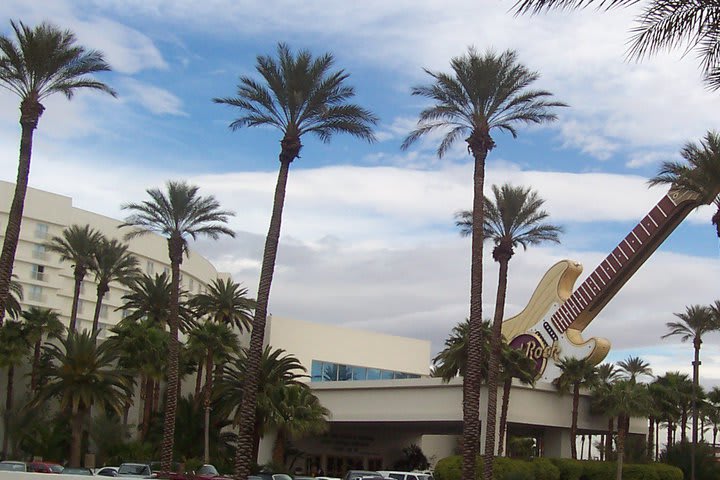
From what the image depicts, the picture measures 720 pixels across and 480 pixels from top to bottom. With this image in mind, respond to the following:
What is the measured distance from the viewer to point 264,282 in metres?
34.0

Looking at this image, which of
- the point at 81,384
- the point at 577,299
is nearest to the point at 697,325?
the point at 577,299

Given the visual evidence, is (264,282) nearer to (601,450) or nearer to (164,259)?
(601,450)

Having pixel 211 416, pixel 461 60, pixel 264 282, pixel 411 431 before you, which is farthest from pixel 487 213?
pixel 411 431

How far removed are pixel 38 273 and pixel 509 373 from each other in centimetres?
6077

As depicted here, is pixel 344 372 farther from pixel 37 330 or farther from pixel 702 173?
pixel 702 173

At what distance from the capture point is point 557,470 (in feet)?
172

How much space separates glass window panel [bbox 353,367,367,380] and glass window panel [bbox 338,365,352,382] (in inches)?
16.4

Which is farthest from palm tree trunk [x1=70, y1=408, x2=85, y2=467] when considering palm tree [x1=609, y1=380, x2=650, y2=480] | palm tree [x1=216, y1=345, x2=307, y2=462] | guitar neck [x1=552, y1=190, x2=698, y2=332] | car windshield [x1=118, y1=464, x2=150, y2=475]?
palm tree [x1=609, y1=380, x2=650, y2=480]

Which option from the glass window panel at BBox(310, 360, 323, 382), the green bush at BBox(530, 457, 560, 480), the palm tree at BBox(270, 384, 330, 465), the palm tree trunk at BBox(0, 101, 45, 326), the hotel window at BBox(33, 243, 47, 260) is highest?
the hotel window at BBox(33, 243, 47, 260)

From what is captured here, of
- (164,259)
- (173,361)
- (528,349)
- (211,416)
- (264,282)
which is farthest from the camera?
(164,259)

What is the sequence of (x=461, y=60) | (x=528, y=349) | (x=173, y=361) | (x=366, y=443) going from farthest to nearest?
(x=366, y=443)
(x=528, y=349)
(x=173, y=361)
(x=461, y=60)

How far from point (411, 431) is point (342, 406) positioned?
32.8ft

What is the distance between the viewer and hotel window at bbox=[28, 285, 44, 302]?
96.9 m

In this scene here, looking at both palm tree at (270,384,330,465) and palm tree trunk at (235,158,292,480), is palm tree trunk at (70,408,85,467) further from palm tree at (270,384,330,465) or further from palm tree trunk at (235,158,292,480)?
palm tree trunk at (235,158,292,480)
